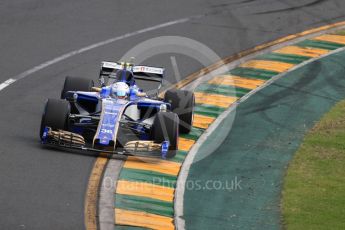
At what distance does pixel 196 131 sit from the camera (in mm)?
20156

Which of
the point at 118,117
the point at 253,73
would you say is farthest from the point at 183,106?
the point at 253,73

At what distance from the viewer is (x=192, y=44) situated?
26.9 meters

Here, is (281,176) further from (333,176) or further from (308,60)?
(308,60)

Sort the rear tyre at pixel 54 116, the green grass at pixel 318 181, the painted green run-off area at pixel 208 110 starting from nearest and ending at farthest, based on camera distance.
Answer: the green grass at pixel 318 181, the rear tyre at pixel 54 116, the painted green run-off area at pixel 208 110

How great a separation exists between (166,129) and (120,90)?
63.7 inches

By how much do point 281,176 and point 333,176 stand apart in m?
0.95

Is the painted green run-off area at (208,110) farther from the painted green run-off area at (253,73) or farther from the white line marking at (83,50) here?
the white line marking at (83,50)

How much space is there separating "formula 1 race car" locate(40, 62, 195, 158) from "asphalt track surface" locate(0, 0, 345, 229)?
0.49 meters

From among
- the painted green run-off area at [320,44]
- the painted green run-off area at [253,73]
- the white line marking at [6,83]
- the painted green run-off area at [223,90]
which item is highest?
the painted green run-off area at [320,44]

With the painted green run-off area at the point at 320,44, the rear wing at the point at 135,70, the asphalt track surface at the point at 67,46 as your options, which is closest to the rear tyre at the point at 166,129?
the asphalt track surface at the point at 67,46

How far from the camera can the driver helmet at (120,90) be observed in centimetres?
1920

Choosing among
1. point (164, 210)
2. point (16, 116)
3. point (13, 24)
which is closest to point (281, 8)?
point (13, 24)

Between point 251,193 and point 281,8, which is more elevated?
point 281,8

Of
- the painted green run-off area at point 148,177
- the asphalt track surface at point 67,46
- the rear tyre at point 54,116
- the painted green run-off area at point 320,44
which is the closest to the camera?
the asphalt track surface at point 67,46
